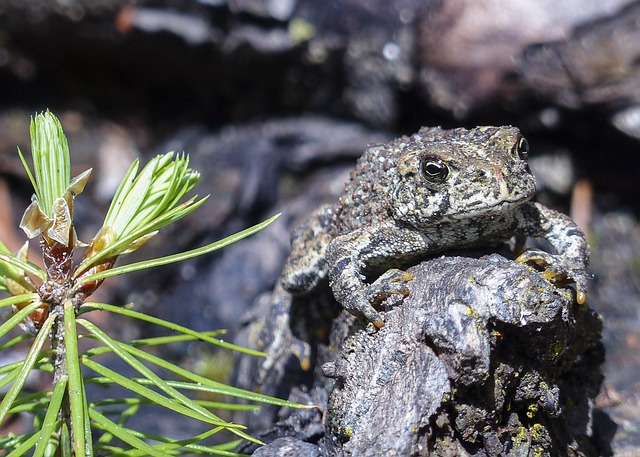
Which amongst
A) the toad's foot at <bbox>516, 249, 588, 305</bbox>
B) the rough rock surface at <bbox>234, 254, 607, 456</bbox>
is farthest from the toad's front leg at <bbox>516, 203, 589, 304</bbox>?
the rough rock surface at <bbox>234, 254, 607, 456</bbox>

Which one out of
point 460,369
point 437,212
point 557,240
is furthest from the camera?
point 557,240

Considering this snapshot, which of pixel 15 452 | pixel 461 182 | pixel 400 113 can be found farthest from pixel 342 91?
pixel 15 452

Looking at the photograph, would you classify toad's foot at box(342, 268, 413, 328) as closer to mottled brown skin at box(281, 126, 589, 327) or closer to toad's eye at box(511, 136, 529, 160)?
mottled brown skin at box(281, 126, 589, 327)

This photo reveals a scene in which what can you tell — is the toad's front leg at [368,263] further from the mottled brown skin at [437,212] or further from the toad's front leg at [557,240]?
the toad's front leg at [557,240]

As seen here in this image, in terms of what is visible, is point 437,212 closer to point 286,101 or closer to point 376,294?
point 376,294

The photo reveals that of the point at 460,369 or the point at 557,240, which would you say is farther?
the point at 557,240

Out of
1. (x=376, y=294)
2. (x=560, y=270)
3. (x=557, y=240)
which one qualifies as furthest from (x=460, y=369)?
(x=557, y=240)

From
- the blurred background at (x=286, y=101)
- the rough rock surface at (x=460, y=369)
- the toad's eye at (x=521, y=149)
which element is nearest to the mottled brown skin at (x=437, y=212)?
the toad's eye at (x=521, y=149)
